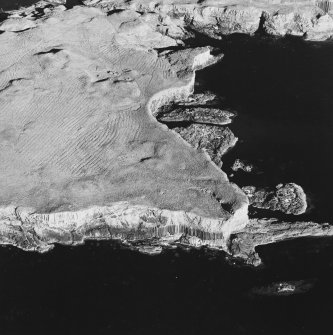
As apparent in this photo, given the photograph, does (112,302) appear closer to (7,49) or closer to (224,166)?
(224,166)

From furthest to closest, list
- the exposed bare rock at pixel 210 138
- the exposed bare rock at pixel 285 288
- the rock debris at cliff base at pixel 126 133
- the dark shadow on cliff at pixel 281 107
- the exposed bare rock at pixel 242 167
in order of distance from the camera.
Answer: the exposed bare rock at pixel 210 138 < the exposed bare rock at pixel 242 167 < the dark shadow on cliff at pixel 281 107 < the rock debris at cliff base at pixel 126 133 < the exposed bare rock at pixel 285 288

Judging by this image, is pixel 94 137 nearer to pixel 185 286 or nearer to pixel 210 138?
pixel 210 138

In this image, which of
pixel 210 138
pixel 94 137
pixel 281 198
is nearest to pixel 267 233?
pixel 281 198

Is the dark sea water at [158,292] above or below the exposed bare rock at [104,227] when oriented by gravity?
below

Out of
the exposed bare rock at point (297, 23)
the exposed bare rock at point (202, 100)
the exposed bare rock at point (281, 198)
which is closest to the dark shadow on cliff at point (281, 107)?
the exposed bare rock at point (281, 198)

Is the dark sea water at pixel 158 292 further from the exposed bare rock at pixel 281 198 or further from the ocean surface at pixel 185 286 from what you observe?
the exposed bare rock at pixel 281 198

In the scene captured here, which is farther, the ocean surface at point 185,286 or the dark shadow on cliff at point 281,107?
the dark shadow on cliff at point 281,107

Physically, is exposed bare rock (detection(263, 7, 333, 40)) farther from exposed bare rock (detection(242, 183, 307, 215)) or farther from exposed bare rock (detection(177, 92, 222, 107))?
exposed bare rock (detection(242, 183, 307, 215))

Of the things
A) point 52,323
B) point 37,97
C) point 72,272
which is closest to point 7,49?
point 37,97
